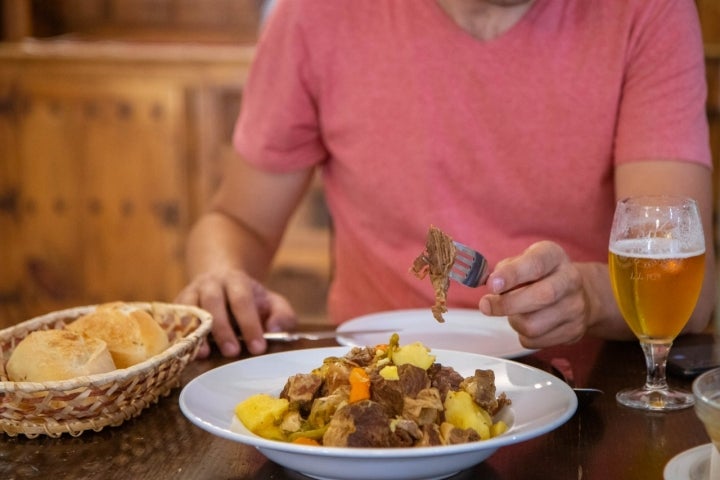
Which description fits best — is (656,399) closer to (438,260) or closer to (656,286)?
(656,286)

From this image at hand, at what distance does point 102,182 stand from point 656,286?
2.58 meters

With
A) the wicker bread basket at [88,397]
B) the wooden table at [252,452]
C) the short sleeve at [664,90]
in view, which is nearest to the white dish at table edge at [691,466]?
the wooden table at [252,452]

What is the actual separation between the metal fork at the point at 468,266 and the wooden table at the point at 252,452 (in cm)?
18

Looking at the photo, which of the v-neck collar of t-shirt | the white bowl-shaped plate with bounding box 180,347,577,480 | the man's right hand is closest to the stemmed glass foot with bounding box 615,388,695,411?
the white bowl-shaped plate with bounding box 180,347,577,480

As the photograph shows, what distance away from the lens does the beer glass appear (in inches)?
39.0

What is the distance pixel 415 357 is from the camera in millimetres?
909

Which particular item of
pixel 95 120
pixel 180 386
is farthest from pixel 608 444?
pixel 95 120

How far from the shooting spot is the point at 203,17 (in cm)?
370

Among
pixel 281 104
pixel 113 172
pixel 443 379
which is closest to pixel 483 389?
pixel 443 379

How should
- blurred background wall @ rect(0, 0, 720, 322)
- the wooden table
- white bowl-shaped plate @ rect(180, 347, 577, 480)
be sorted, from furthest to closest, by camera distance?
blurred background wall @ rect(0, 0, 720, 322), the wooden table, white bowl-shaped plate @ rect(180, 347, 577, 480)

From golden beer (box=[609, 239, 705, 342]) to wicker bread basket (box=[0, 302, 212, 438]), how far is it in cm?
47

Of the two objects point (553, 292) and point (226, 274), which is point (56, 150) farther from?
point (553, 292)

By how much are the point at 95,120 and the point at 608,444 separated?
2.67 m

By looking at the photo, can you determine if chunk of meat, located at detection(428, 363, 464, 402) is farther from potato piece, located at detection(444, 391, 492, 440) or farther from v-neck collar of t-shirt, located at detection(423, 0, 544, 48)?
v-neck collar of t-shirt, located at detection(423, 0, 544, 48)
